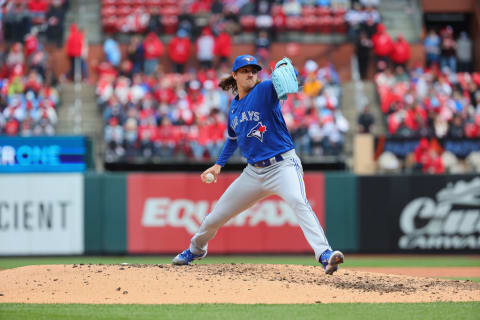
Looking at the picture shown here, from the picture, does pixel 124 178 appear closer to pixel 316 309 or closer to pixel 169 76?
pixel 169 76

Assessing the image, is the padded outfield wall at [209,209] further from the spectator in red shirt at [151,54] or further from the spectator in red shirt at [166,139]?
the spectator in red shirt at [151,54]

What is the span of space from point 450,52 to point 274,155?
52.3 ft

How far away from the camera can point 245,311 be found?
6.29m

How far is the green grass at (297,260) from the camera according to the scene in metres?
12.4

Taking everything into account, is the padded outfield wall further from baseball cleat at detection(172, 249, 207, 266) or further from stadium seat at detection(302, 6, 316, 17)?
→ stadium seat at detection(302, 6, 316, 17)

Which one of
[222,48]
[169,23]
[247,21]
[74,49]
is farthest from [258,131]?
[169,23]

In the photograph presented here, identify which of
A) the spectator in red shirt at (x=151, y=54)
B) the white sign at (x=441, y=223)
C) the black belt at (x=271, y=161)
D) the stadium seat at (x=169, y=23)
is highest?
the stadium seat at (x=169, y=23)

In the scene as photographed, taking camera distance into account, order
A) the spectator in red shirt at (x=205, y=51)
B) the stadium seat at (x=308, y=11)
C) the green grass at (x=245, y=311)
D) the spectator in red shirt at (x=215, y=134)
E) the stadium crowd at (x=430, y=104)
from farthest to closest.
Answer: the stadium seat at (x=308, y=11), the spectator in red shirt at (x=205, y=51), the spectator in red shirt at (x=215, y=134), the stadium crowd at (x=430, y=104), the green grass at (x=245, y=311)

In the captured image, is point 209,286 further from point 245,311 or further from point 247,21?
point 247,21

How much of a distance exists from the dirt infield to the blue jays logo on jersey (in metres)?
1.36

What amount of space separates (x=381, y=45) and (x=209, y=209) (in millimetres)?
8556

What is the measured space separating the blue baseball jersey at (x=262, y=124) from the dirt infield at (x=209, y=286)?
47.9 inches

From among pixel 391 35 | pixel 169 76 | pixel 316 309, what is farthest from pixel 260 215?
pixel 391 35

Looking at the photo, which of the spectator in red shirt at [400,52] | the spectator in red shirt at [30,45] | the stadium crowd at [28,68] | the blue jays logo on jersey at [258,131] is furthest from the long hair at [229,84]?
the spectator in red shirt at [400,52]
